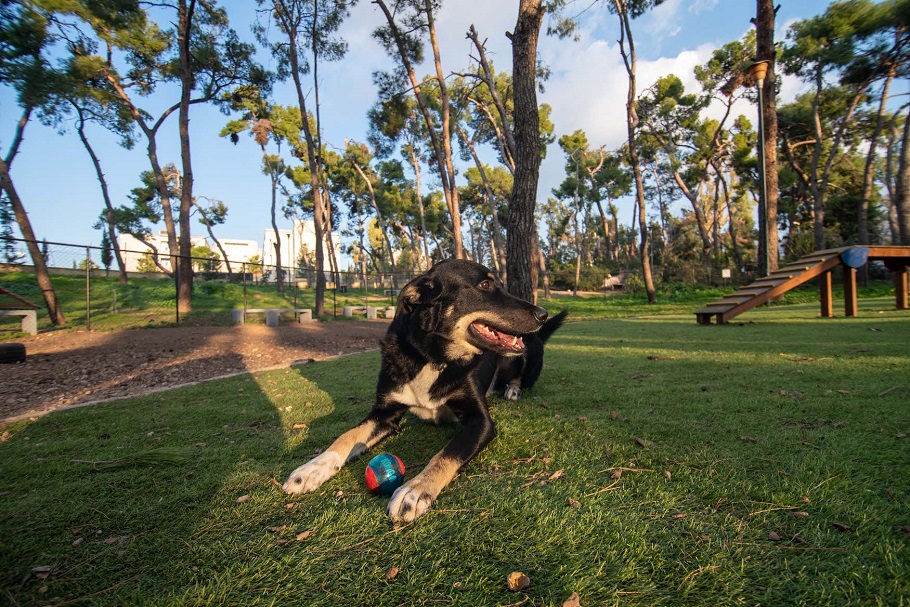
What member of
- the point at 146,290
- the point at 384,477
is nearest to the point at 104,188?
the point at 146,290

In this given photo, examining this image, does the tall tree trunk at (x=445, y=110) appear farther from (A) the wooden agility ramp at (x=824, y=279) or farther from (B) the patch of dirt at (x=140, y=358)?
(A) the wooden agility ramp at (x=824, y=279)

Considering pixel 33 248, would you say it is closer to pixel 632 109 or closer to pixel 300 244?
pixel 632 109

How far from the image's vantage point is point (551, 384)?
4613 mm

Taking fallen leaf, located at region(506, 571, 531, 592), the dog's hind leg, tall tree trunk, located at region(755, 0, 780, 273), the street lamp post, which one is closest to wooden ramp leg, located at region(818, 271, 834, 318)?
the street lamp post

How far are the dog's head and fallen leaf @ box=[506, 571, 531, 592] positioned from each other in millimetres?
1768

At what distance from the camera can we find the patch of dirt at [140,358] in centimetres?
555

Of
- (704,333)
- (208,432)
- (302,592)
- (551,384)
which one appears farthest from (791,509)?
(704,333)

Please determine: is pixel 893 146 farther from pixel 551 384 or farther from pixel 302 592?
pixel 302 592

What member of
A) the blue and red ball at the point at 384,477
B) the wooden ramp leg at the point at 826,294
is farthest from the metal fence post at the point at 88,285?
the wooden ramp leg at the point at 826,294

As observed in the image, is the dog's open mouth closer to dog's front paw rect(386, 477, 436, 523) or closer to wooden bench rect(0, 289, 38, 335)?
dog's front paw rect(386, 477, 436, 523)

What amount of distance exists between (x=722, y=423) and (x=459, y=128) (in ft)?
90.3

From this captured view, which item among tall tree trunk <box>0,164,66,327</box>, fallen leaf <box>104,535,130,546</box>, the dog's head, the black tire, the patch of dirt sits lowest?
the patch of dirt

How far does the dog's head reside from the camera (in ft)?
9.98

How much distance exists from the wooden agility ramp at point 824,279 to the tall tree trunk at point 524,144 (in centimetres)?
484
